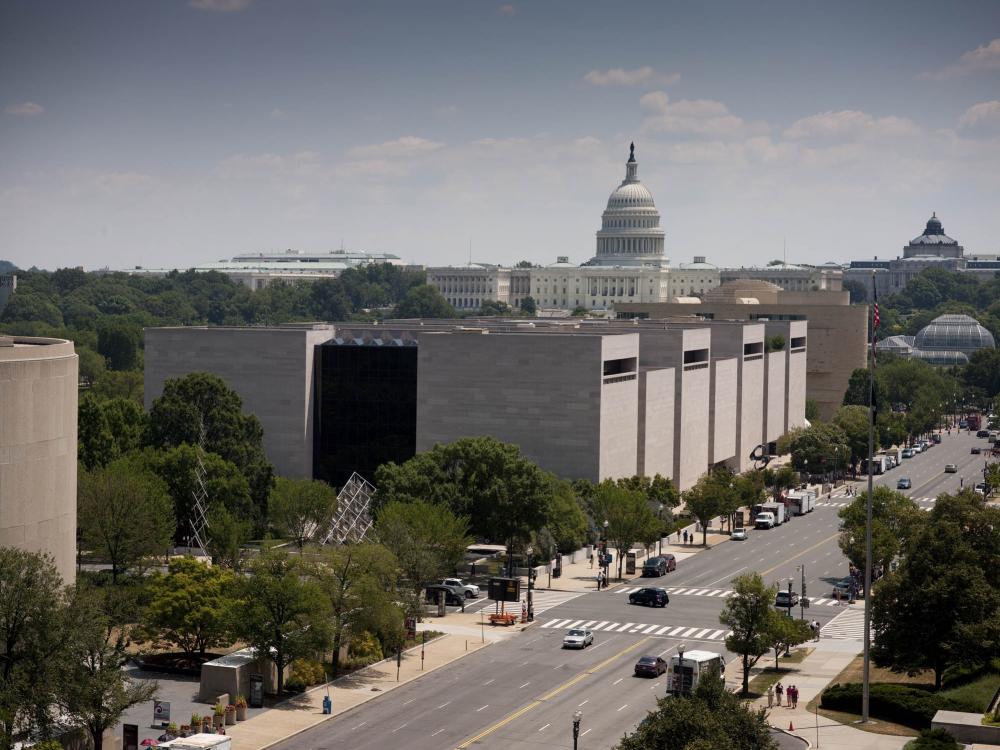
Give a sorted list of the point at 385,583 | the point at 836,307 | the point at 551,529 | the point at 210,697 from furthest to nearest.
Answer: the point at 836,307 < the point at 551,529 < the point at 385,583 < the point at 210,697

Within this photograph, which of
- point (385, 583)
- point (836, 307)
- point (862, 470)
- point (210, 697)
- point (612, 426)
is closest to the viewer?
point (210, 697)

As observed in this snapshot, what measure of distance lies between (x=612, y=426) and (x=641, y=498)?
10.7 metres

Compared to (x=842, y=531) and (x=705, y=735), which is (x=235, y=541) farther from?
(x=705, y=735)

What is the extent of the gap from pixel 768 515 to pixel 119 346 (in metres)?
104

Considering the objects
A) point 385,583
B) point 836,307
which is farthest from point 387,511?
point 836,307

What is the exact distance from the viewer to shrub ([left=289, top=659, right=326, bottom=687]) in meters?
→ 60.9

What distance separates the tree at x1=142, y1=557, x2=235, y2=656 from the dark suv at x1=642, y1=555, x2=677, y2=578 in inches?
1253

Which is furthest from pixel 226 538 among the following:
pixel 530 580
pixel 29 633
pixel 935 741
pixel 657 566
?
pixel 935 741

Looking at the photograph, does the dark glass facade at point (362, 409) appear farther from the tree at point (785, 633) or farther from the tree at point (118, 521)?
the tree at point (785, 633)

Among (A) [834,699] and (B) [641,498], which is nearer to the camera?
(A) [834,699]

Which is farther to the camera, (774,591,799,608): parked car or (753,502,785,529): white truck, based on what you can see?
(753,502,785,529): white truck

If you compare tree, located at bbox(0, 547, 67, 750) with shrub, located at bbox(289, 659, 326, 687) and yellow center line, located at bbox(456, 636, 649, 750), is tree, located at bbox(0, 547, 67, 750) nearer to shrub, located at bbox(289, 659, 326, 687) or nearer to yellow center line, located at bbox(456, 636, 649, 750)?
yellow center line, located at bbox(456, 636, 649, 750)

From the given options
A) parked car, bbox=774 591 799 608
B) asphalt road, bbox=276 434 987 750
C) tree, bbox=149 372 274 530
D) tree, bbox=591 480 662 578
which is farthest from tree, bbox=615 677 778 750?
tree, bbox=149 372 274 530

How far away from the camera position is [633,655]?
6775cm
